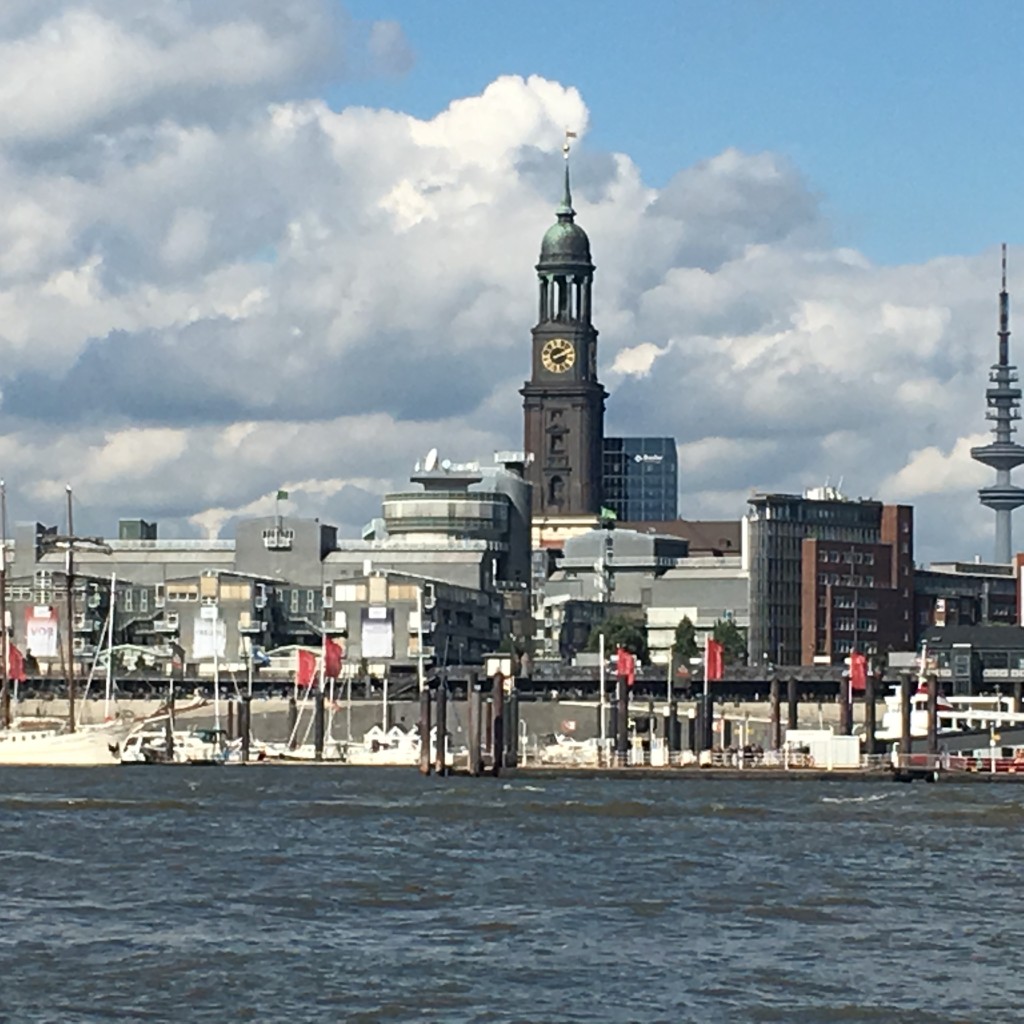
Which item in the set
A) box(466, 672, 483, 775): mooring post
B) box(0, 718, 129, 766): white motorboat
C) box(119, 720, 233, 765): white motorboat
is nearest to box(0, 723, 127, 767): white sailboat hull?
box(0, 718, 129, 766): white motorboat

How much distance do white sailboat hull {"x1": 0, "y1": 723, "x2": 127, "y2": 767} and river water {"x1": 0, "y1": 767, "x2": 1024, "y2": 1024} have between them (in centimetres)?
5120

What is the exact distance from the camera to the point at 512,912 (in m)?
72.9

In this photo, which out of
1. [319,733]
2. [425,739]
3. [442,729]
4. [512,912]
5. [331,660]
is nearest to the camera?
[512,912]

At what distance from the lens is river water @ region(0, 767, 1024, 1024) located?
192 ft

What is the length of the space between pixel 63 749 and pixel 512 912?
4095 inches

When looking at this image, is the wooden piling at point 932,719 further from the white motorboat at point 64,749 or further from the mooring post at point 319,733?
the white motorboat at point 64,749

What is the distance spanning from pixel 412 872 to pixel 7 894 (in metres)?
12.7

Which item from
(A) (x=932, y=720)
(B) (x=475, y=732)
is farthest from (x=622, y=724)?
(A) (x=932, y=720)

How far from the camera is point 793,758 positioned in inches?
5714

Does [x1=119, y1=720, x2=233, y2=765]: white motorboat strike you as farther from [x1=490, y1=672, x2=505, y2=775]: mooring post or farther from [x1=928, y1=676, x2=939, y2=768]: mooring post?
[x1=928, y1=676, x2=939, y2=768]: mooring post

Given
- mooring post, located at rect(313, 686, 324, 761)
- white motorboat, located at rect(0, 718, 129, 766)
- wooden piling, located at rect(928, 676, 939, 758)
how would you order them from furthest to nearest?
A: mooring post, located at rect(313, 686, 324, 761) < white motorboat, located at rect(0, 718, 129, 766) < wooden piling, located at rect(928, 676, 939, 758)

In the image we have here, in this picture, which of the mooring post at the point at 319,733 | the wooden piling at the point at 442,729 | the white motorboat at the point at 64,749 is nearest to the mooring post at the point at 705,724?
the mooring post at the point at 319,733

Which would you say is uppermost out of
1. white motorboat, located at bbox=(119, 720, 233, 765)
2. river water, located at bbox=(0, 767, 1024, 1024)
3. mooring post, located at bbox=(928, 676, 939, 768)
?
mooring post, located at bbox=(928, 676, 939, 768)

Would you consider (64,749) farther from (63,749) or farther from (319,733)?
(319,733)
